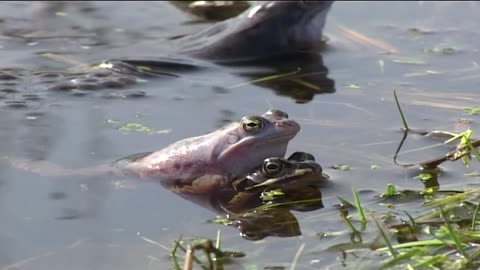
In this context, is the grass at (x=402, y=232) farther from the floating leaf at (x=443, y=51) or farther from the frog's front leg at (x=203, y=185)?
the floating leaf at (x=443, y=51)

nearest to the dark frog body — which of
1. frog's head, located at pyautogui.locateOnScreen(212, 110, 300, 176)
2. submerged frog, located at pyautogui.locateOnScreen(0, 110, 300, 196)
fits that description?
submerged frog, located at pyautogui.locateOnScreen(0, 110, 300, 196)

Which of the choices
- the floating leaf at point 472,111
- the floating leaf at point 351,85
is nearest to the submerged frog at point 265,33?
the floating leaf at point 351,85

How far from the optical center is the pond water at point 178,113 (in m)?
4.15

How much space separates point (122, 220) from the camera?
4.35 meters

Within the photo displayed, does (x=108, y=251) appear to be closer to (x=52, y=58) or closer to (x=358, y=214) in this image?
(x=358, y=214)

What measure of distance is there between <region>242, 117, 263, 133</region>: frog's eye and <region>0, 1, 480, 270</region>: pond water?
0.38 m

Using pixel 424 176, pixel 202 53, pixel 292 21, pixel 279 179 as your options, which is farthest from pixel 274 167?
pixel 292 21

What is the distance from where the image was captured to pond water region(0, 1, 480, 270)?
4152mm

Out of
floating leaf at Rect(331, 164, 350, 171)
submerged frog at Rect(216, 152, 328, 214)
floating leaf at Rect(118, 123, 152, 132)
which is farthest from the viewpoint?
floating leaf at Rect(118, 123, 152, 132)

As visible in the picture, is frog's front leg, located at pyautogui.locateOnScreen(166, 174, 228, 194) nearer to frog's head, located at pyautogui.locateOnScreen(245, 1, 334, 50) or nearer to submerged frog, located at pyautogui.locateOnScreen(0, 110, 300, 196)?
submerged frog, located at pyautogui.locateOnScreen(0, 110, 300, 196)

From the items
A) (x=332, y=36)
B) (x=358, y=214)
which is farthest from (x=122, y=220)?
(x=332, y=36)

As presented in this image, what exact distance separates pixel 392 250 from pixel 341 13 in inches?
168

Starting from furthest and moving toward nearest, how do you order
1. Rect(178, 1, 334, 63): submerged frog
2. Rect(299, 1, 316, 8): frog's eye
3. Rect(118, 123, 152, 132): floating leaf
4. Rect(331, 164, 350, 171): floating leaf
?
Rect(299, 1, 316, 8): frog's eye → Rect(178, 1, 334, 63): submerged frog → Rect(118, 123, 152, 132): floating leaf → Rect(331, 164, 350, 171): floating leaf

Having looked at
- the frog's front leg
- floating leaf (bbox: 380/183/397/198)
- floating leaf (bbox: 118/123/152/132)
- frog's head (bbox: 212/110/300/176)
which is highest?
frog's head (bbox: 212/110/300/176)
